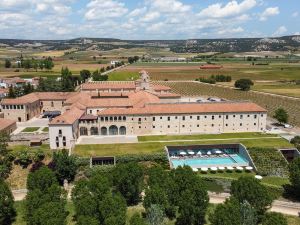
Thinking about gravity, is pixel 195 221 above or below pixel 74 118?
below

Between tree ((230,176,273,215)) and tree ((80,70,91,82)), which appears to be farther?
tree ((80,70,91,82))

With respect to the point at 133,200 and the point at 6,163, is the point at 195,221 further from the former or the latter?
the point at 6,163

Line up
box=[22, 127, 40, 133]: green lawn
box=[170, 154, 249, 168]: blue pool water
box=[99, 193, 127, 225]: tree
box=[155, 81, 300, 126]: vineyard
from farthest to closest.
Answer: box=[155, 81, 300, 126]: vineyard < box=[22, 127, 40, 133]: green lawn < box=[170, 154, 249, 168]: blue pool water < box=[99, 193, 127, 225]: tree

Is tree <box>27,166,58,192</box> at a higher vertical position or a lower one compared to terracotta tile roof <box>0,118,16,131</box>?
lower

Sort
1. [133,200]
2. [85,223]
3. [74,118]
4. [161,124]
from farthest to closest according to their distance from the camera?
[161,124]
[74,118]
[133,200]
[85,223]

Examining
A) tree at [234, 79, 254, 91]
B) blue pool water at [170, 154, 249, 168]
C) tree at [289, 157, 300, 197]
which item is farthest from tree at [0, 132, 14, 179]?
tree at [234, 79, 254, 91]

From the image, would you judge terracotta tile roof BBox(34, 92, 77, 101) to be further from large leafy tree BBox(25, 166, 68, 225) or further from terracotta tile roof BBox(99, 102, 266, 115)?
large leafy tree BBox(25, 166, 68, 225)

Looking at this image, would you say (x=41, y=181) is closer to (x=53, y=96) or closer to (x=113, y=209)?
(x=113, y=209)

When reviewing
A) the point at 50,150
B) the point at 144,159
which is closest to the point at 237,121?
the point at 144,159
